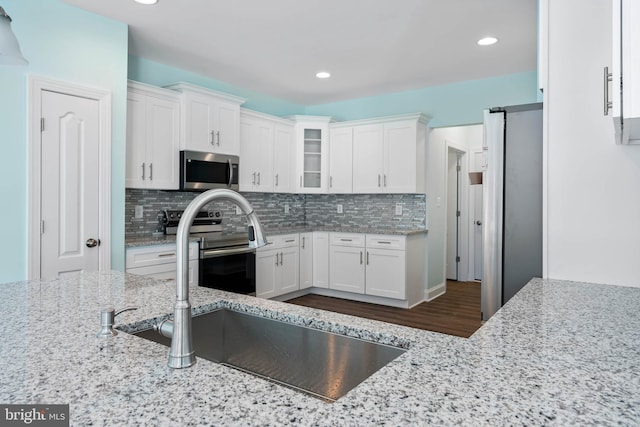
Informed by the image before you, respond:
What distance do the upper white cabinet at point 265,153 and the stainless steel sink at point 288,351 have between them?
3.42 meters

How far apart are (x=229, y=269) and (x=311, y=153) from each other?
2155mm

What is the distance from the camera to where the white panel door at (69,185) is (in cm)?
282

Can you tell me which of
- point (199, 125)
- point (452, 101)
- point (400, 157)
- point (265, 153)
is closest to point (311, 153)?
point (265, 153)

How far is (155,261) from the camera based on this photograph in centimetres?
349

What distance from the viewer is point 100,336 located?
3.21 ft

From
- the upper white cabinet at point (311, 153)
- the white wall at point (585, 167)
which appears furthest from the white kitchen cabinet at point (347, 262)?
the white wall at point (585, 167)

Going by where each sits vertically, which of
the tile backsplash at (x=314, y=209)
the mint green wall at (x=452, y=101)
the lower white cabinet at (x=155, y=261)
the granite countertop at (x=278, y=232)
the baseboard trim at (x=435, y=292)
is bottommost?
the baseboard trim at (x=435, y=292)

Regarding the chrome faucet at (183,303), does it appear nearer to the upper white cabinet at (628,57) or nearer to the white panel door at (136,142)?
the upper white cabinet at (628,57)

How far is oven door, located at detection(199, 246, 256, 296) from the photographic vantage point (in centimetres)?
379

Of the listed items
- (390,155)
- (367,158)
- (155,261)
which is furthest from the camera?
(367,158)

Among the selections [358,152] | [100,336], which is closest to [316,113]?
[358,152]

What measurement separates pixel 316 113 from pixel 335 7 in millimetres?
3020

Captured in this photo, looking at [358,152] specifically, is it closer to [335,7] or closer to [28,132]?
[335,7]

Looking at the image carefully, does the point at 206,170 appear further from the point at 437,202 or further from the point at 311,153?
the point at 437,202
